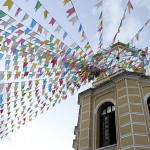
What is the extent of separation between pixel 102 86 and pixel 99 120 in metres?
2.05

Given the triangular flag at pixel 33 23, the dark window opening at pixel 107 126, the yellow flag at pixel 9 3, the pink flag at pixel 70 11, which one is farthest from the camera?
the dark window opening at pixel 107 126

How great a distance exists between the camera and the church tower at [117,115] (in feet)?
37.3

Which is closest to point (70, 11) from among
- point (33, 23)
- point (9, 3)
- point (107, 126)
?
point (33, 23)

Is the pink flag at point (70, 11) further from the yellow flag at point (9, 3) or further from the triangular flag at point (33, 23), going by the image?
the yellow flag at point (9, 3)

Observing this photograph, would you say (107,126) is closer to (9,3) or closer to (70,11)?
(70,11)

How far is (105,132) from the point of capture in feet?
42.5

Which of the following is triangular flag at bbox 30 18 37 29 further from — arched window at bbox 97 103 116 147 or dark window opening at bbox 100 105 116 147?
dark window opening at bbox 100 105 116 147

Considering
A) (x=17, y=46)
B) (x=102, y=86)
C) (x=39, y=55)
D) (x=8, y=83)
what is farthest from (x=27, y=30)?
(x=102, y=86)

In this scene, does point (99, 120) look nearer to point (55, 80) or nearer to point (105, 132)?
point (105, 132)

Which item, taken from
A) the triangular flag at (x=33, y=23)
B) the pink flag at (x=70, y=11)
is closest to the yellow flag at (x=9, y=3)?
the triangular flag at (x=33, y=23)

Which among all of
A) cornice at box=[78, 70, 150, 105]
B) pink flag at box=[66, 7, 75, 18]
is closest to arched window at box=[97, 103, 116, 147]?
cornice at box=[78, 70, 150, 105]

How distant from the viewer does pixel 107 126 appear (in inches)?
515

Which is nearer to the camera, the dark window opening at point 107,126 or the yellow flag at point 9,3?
the yellow flag at point 9,3

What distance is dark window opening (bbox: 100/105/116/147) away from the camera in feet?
41.0
